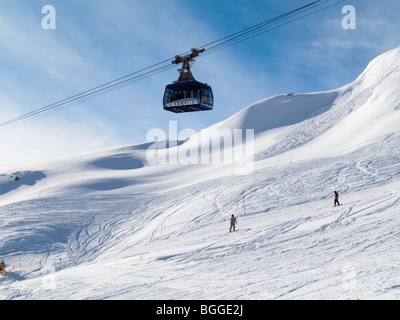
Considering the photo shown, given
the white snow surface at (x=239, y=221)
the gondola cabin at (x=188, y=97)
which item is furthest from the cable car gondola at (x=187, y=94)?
the white snow surface at (x=239, y=221)

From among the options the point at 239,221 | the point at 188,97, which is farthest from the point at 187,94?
the point at 239,221

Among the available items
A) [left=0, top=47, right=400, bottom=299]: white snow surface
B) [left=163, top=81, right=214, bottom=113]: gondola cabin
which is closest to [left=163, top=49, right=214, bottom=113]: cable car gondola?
[left=163, top=81, right=214, bottom=113]: gondola cabin

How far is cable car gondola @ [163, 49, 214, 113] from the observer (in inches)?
809

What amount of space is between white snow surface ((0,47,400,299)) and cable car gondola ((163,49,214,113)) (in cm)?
711

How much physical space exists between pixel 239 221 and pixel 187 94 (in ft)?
26.2

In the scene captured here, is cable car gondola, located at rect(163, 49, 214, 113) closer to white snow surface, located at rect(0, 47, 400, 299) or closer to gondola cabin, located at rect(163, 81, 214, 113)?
gondola cabin, located at rect(163, 81, 214, 113)

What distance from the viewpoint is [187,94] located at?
20844 mm

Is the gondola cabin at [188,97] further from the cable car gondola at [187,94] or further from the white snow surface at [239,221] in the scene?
the white snow surface at [239,221]

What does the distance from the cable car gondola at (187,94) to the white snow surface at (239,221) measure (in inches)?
280

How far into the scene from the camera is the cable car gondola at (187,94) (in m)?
20.5

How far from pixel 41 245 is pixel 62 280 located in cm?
1235

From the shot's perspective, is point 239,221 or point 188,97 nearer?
point 188,97

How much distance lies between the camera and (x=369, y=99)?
5091cm

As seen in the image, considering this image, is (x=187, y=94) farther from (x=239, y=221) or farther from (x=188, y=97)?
(x=239, y=221)
